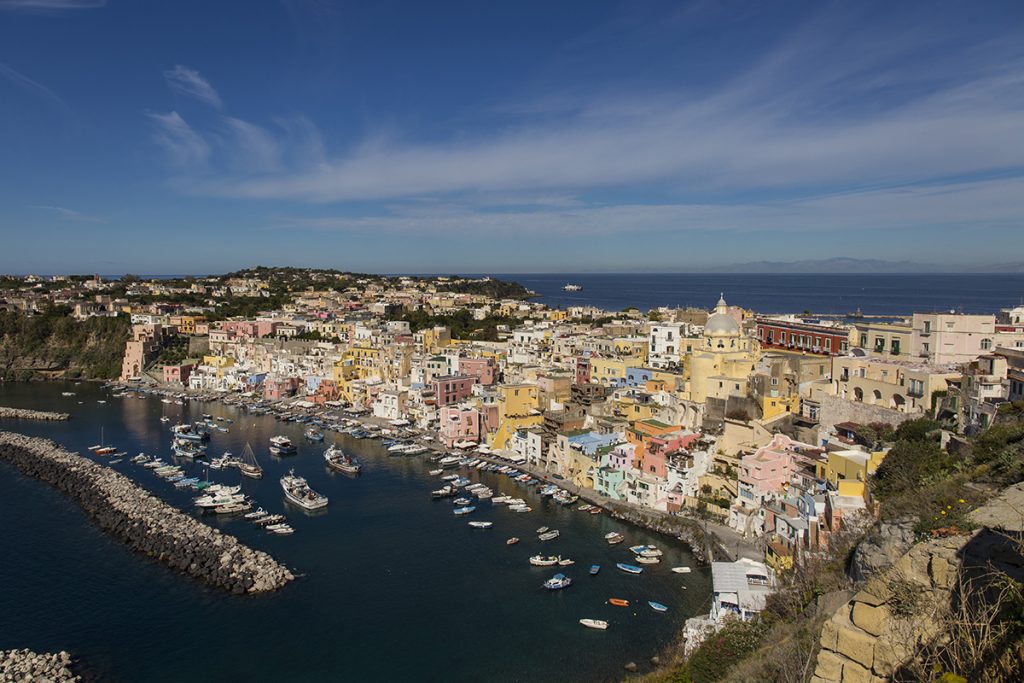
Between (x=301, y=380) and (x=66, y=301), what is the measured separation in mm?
29152

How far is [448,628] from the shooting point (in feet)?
36.4

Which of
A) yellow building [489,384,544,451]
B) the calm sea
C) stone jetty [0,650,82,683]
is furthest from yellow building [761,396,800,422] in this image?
→ the calm sea

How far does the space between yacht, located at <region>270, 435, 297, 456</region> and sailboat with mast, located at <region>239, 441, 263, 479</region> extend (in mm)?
680

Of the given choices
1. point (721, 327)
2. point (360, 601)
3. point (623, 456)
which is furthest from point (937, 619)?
point (721, 327)

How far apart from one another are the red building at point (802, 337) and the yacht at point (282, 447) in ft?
53.9

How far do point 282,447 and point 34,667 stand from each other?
1198cm

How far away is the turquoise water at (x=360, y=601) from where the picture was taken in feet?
33.4

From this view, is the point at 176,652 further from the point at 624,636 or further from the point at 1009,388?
the point at 1009,388

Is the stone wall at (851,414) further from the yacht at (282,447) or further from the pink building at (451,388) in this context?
the yacht at (282,447)

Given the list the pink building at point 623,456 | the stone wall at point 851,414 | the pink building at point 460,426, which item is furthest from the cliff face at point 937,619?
the pink building at point 460,426

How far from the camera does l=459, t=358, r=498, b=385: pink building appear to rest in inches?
1057

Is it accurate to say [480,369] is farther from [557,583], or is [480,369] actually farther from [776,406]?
[557,583]

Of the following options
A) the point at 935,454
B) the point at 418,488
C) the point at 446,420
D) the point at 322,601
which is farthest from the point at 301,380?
the point at 935,454

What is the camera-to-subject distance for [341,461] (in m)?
19.8
